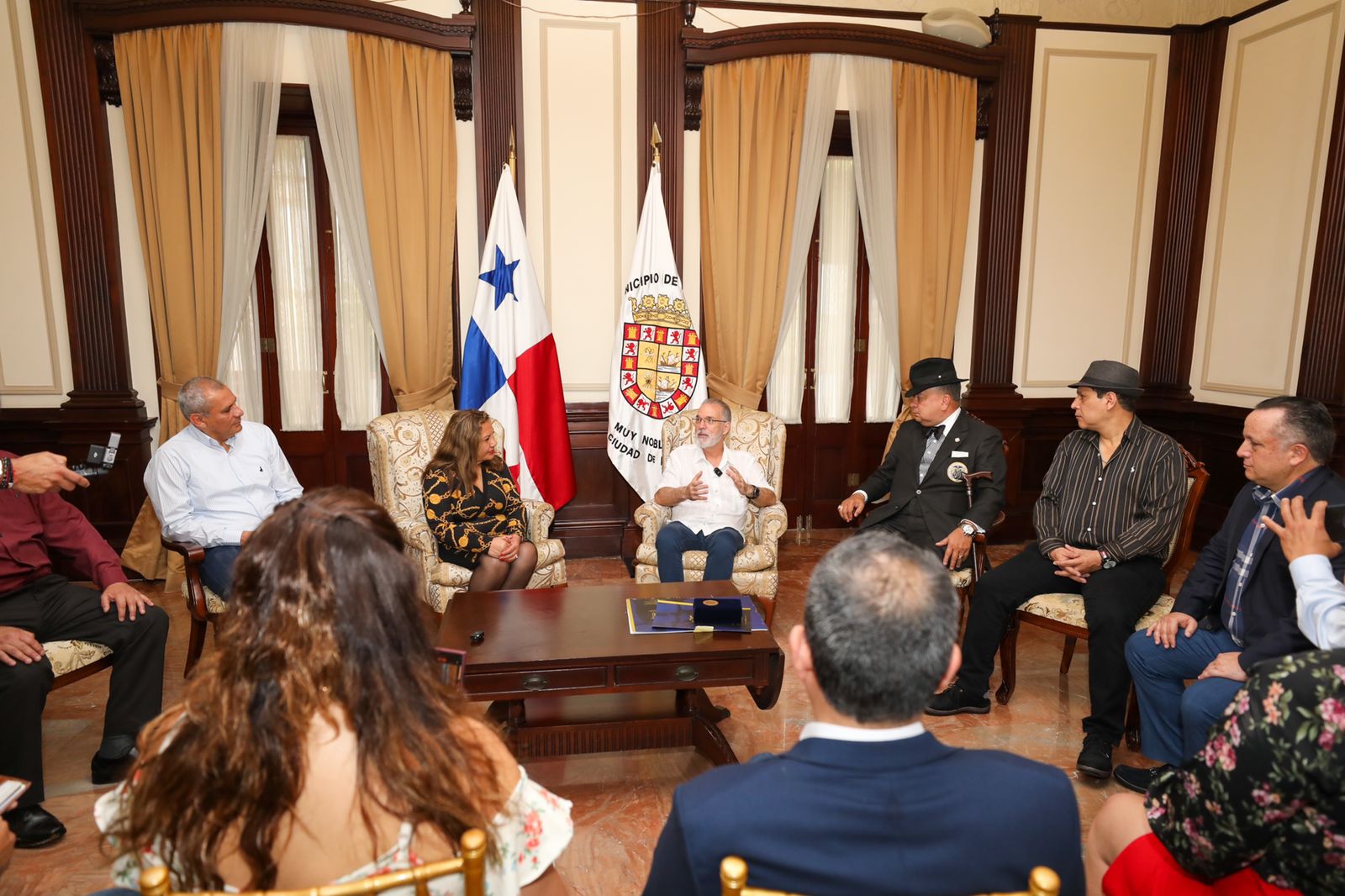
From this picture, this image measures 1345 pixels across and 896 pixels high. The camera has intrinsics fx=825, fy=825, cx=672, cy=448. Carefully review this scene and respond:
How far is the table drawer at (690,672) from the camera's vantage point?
2.44 metres

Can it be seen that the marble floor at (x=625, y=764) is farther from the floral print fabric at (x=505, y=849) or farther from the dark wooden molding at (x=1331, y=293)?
the dark wooden molding at (x=1331, y=293)

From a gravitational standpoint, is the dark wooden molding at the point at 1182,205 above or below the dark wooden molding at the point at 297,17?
below

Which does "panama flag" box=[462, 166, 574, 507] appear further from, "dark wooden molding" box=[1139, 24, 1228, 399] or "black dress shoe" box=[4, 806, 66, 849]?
"dark wooden molding" box=[1139, 24, 1228, 399]

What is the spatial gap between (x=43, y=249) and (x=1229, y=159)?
6.80 meters

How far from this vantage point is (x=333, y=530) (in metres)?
1.13

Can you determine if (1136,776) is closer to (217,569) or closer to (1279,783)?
(1279,783)

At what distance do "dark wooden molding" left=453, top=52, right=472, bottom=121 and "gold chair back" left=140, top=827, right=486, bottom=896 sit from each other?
4.37 metres

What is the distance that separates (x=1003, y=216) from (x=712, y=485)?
9.36 feet

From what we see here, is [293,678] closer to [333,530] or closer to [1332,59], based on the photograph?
[333,530]

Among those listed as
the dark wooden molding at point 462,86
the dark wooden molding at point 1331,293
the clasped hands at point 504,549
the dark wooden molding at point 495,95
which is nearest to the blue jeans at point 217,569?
the clasped hands at point 504,549

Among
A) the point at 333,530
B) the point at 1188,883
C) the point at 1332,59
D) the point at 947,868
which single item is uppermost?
the point at 1332,59

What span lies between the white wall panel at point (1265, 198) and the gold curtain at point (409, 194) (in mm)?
4648

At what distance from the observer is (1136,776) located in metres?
2.65

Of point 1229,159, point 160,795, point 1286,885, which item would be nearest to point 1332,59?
point 1229,159
